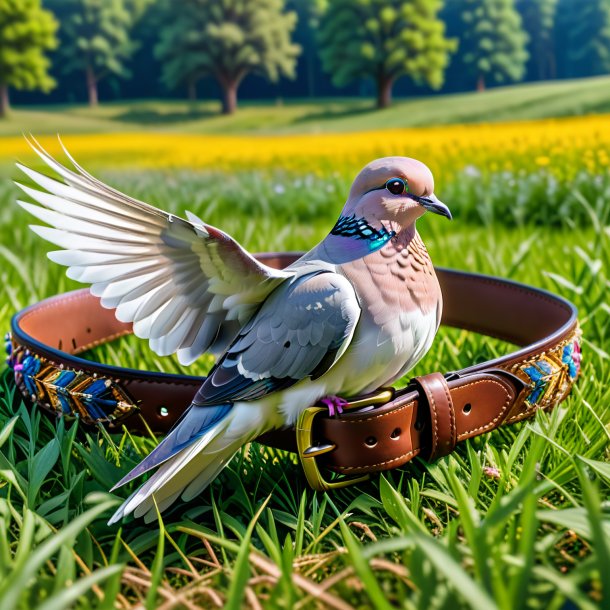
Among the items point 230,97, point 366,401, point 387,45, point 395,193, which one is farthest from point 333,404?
point 387,45

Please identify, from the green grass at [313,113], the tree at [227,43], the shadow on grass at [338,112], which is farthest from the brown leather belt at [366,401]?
the tree at [227,43]

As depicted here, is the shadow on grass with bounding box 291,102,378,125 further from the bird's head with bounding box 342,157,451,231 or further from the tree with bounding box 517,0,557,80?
the bird's head with bounding box 342,157,451,231

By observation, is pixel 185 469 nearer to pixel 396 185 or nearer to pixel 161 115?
pixel 396 185

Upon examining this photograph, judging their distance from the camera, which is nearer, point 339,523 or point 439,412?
point 339,523

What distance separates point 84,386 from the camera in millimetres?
1584

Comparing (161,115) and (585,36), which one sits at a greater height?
(585,36)

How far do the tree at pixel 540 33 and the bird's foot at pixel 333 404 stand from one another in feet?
25.0

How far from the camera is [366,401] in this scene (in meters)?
1.32

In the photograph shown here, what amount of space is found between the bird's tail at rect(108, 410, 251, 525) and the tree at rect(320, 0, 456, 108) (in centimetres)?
720

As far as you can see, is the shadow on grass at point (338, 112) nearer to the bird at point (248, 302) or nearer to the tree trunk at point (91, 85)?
the tree trunk at point (91, 85)

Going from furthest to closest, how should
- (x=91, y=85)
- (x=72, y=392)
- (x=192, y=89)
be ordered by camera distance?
(x=192, y=89)
(x=91, y=85)
(x=72, y=392)

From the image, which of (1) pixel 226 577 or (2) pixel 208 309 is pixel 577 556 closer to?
(1) pixel 226 577

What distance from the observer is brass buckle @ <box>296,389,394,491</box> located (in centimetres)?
129

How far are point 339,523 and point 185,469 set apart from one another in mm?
313
